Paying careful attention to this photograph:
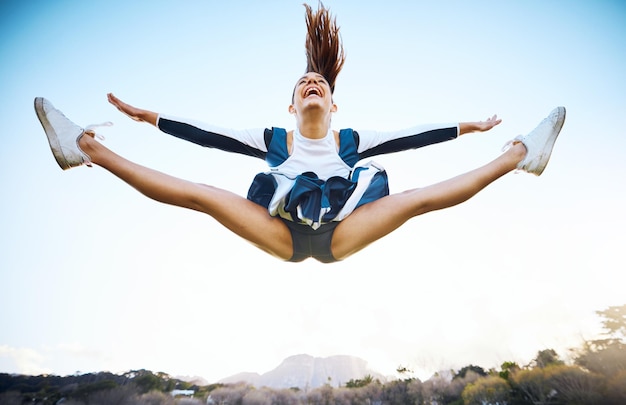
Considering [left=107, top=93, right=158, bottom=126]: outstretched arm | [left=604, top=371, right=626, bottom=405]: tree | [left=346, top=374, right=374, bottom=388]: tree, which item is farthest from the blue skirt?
[left=346, top=374, right=374, bottom=388]: tree

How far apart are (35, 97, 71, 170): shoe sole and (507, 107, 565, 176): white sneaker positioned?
279 cm

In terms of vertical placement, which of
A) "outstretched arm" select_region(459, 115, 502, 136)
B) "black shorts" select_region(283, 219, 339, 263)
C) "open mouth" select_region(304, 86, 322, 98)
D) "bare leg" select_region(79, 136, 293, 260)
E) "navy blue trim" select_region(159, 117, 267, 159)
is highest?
"open mouth" select_region(304, 86, 322, 98)

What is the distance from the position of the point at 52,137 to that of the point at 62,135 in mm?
59

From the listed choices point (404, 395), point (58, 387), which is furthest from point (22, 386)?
point (404, 395)

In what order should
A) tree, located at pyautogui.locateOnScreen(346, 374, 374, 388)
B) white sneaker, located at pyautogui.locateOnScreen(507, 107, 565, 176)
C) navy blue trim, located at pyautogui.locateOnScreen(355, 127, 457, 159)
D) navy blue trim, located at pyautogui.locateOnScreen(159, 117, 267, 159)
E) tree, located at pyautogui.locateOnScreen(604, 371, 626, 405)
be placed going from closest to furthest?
white sneaker, located at pyautogui.locateOnScreen(507, 107, 565, 176), navy blue trim, located at pyautogui.locateOnScreen(159, 117, 267, 159), navy blue trim, located at pyautogui.locateOnScreen(355, 127, 457, 159), tree, located at pyautogui.locateOnScreen(604, 371, 626, 405), tree, located at pyautogui.locateOnScreen(346, 374, 374, 388)

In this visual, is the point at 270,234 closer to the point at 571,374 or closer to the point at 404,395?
the point at 571,374

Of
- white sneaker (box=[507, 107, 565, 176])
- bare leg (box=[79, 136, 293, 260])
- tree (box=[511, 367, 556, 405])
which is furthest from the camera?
tree (box=[511, 367, 556, 405])

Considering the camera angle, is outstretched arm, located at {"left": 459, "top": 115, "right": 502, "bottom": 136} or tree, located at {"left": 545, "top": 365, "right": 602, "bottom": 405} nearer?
outstretched arm, located at {"left": 459, "top": 115, "right": 502, "bottom": 136}

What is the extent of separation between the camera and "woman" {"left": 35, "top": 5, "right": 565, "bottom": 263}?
7.13 ft

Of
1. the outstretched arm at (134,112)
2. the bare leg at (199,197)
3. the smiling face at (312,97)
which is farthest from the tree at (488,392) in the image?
the outstretched arm at (134,112)

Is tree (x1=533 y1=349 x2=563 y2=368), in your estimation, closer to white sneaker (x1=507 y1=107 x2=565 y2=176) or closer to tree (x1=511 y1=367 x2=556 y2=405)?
tree (x1=511 y1=367 x2=556 y2=405)

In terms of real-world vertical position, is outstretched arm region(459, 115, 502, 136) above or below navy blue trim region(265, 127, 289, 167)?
above

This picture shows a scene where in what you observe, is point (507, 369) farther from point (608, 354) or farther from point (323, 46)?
point (323, 46)

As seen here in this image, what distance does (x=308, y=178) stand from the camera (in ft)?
7.32
